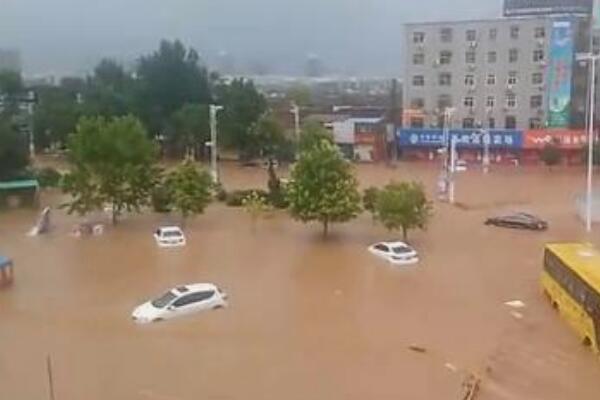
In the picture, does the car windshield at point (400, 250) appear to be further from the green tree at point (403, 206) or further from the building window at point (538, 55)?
the building window at point (538, 55)

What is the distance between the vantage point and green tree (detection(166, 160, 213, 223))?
55.2 feet

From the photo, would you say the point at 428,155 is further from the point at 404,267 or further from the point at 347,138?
the point at 404,267

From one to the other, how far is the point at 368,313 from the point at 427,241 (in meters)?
5.11

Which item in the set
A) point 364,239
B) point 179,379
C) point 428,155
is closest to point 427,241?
point 364,239

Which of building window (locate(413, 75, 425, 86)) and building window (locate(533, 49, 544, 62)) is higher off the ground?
building window (locate(533, 49, 544, 62))

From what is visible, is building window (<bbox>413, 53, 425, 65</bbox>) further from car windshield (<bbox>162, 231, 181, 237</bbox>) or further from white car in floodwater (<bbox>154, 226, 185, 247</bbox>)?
car windshield (<bbox>162, 231, 181, 237</bbox>)

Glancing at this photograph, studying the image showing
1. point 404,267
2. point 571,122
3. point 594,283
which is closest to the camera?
point 594,283

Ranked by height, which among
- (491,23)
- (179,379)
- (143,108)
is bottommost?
(179,379)

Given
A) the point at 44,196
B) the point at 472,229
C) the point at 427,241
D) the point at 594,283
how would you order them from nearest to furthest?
the point at 594,283 → the point at 427,241 → the point at 472,229 → the point at 44,196

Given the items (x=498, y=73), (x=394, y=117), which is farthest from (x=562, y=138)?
(x=394, y=117)

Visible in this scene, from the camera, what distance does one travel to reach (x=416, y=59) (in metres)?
32.4

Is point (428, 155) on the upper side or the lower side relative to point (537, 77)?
lower

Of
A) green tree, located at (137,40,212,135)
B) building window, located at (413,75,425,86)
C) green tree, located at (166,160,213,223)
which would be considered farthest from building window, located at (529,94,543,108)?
green tree, located at (166,160,213,223)

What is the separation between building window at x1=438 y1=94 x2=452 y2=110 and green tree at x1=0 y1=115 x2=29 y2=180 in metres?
15.9
